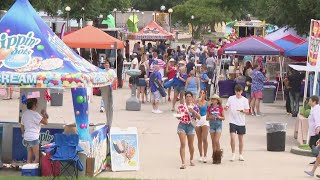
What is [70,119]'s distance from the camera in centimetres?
2594

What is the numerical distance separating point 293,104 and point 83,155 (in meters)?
14.4

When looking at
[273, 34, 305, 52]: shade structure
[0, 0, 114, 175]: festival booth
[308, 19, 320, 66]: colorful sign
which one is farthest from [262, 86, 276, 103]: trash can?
[0, 0, 114, 175]: festival booth

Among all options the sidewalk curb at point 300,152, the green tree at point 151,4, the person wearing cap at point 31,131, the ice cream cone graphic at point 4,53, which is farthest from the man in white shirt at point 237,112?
the green tree at point 151,4

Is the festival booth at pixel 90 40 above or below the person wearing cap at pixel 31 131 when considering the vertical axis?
above

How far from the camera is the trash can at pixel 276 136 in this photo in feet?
66.0

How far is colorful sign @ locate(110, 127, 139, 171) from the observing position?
1661 cm

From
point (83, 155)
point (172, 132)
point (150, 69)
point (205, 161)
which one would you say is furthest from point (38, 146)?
point (150, 69)

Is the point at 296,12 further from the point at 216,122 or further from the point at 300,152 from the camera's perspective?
the point at 216,122

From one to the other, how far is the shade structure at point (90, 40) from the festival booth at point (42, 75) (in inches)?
760

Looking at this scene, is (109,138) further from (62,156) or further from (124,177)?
(62,156)

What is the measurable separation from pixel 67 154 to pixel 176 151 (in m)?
5.60

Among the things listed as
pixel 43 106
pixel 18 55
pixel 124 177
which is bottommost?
pixel 124 177

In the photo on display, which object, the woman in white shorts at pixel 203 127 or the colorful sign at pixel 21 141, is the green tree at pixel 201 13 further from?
the colorful sign at pixel 21 141

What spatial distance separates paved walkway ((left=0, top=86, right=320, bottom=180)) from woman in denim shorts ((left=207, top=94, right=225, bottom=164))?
10.5 inches
